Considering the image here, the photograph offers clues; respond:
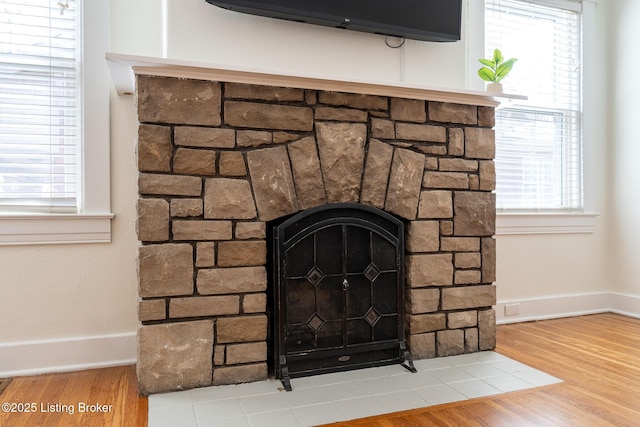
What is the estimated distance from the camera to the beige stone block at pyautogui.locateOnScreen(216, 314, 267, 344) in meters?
1.97

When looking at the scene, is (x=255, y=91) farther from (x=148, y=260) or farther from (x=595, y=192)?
(x=595, y=192)

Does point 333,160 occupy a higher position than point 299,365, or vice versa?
point 333,160

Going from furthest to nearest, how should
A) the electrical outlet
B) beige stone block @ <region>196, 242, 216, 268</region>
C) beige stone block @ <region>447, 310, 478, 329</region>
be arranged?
the electrical outlet, beige stone block @ <region>447, 310, 478, 329</region>, beige stone block @ <region>196, 242, 216, 268</region>

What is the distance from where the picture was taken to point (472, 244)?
2449mm

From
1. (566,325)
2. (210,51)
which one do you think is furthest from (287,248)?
(566,325)

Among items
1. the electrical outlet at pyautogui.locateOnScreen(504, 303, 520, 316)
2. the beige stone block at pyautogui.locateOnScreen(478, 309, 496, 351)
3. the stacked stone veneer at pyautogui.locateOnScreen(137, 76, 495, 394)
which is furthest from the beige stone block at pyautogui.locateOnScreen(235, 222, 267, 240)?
the electrical outlet at pyautogui.locateOnScreen(504, 303, 520, 316)

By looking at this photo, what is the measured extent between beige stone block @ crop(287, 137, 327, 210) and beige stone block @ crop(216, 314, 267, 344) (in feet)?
1.83

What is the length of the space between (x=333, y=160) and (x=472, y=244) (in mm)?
933

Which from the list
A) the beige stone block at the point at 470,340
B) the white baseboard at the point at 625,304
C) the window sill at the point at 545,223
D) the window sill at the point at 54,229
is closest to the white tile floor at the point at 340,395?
the beige stone block at the point at 470,340

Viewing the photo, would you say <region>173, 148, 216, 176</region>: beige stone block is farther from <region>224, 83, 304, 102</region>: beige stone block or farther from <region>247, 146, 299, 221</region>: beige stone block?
<region>224, 83, 304, 102</region>: beige stone block

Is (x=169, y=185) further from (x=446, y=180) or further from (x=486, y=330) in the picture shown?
(x=486, y=330)

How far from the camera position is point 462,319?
94.7 inches

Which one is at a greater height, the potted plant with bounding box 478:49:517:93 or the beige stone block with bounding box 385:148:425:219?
the potted plant with bounding box 478:49:517:93

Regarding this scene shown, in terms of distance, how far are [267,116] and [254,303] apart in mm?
851
